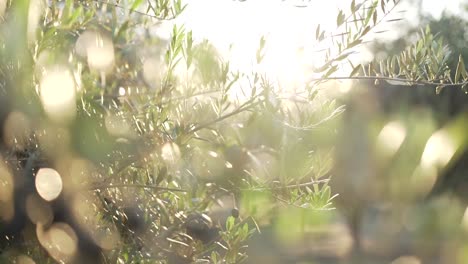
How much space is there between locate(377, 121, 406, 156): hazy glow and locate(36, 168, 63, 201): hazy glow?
10482mm

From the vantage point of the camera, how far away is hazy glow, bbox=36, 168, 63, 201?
6.42 ft

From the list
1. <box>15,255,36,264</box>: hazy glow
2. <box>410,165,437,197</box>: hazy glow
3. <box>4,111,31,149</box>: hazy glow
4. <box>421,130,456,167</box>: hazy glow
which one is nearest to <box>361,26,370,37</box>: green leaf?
<box>4,111,31,149</box>: hazy glow

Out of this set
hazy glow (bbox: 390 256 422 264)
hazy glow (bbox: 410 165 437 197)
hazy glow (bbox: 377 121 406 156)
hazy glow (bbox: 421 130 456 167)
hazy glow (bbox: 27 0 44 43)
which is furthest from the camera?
hazy glow (bbox: 410 165 437 197)

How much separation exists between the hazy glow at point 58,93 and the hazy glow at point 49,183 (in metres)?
0.18

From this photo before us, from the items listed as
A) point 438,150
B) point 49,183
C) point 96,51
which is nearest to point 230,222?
point 49,183

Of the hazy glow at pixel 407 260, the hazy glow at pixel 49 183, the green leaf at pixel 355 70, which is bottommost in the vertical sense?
the hazy glow at pixel 407 260

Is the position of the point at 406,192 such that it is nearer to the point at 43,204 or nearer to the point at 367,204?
the point at 367,204

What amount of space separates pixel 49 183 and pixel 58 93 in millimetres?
290

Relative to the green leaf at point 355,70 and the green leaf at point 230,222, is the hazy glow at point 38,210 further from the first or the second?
the green leaf at point 355,70

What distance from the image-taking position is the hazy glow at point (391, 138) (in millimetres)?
12134

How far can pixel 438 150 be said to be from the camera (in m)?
11.6

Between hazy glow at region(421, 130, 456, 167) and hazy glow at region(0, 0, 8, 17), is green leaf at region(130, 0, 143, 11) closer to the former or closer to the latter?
hazy glow at region(0, 0, 8, 17)

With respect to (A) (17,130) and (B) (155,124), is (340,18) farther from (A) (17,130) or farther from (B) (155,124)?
(A) (17,130)

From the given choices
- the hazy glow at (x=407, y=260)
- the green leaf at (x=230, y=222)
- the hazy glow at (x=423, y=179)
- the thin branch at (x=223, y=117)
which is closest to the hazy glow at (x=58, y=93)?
the thin branch at (x=223, y=117)
